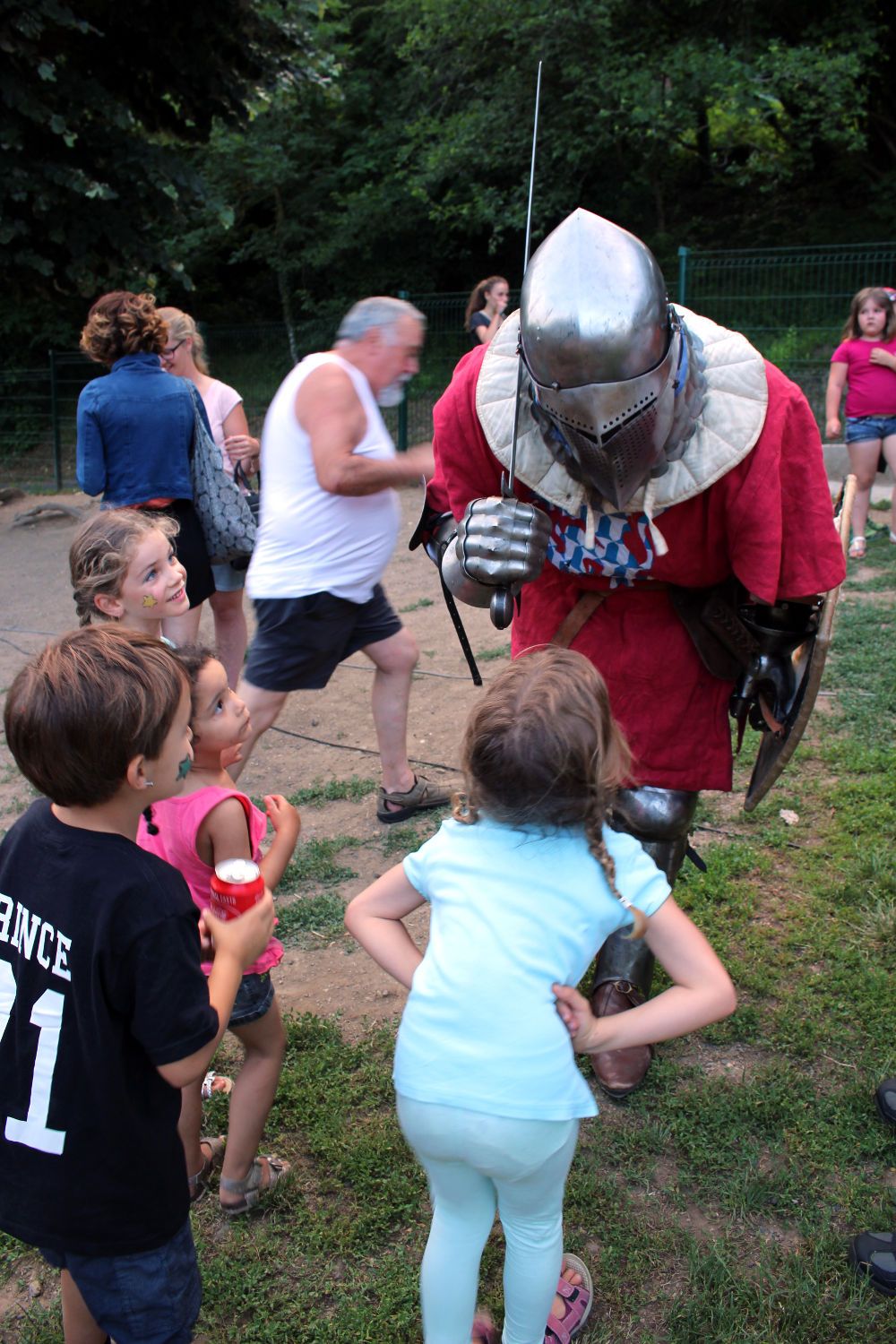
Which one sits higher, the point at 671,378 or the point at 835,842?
the point at 671,378

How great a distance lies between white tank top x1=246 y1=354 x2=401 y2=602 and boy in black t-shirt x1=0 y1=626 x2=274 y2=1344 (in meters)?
1.81

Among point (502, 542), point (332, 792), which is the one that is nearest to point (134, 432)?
point (332, 792)

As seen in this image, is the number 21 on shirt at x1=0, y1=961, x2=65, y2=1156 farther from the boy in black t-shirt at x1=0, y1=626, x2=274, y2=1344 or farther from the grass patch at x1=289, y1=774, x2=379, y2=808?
the grass patch at x1=289, y1=774, x2=379, y2=808

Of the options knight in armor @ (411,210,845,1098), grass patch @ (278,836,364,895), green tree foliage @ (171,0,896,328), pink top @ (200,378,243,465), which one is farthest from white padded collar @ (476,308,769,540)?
green tree foliage @ (171,0,896,328)

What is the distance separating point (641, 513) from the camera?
2295 mm

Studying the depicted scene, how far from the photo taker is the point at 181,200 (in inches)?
406

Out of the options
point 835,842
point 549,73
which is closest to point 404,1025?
point 835,842

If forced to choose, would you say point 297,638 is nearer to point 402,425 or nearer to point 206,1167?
point 206,1167

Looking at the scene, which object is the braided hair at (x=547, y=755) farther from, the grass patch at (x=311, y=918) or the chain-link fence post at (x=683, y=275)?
the chain-link fence post at (x=683, y=275)

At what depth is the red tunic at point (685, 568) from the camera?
7.29ft

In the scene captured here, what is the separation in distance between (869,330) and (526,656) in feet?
19.5

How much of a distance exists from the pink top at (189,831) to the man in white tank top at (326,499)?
144cm

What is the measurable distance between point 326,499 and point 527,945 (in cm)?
209

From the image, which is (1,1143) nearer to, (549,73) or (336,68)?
(336,68)
